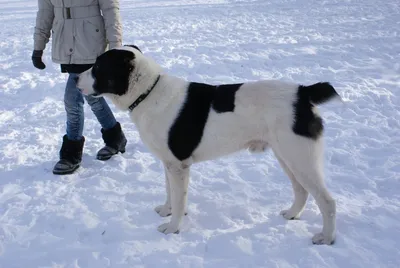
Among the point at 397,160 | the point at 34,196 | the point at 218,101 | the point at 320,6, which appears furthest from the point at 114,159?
the point at 320,6

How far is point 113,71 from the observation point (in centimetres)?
306

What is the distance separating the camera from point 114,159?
4.48 m

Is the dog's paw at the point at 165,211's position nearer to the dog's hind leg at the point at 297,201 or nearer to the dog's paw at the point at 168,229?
the dog's paw at the point at 168,229

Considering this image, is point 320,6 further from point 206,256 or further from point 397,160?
point 206,256

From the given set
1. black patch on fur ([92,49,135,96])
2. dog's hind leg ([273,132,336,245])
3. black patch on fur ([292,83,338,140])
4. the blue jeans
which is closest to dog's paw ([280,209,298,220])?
dog's hind leg ([273,132,336,245])

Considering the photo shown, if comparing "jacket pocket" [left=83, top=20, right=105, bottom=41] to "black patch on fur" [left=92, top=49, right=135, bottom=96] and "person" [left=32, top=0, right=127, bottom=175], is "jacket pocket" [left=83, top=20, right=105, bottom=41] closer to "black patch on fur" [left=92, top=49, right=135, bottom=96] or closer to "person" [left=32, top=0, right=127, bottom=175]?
"person" [left=32, top=0, right=127, bottom=175]

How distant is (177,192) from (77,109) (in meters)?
1.73

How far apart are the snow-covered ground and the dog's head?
1.12m

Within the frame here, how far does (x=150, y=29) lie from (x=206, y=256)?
9.77 m

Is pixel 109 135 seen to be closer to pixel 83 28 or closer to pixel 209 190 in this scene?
pixel 83 28

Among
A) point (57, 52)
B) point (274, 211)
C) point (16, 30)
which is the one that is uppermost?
point (57, 52)

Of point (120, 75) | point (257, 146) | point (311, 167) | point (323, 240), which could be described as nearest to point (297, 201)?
point (323, 240)

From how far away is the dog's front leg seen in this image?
10.3 ft

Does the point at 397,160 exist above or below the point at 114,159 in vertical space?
above
